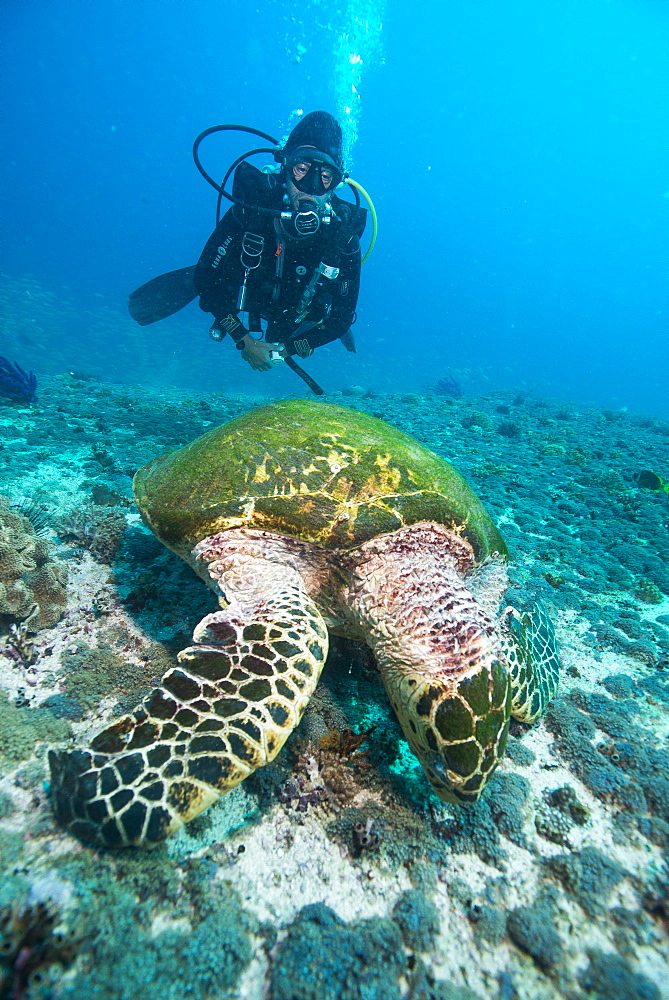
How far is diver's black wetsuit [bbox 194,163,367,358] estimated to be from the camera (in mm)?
7422

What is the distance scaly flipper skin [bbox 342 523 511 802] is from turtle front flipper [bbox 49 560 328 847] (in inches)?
17.9

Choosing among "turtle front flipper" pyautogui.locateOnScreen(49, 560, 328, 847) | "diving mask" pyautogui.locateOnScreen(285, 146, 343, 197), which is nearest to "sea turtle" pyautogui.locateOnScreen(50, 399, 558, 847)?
"turtle front flipper" pyautogui.locateOnScreen(49, 560, 328, 847)

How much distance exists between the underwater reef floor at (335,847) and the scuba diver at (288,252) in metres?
5.42

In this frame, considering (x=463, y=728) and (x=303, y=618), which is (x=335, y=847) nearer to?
(x=463, y=728)

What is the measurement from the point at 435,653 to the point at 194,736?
1303 millimetres

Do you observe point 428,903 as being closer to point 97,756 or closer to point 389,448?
point 97,756

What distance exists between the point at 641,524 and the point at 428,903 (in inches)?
238

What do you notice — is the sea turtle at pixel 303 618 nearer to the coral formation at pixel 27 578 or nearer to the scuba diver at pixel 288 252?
the coral formation at pixel 27 578

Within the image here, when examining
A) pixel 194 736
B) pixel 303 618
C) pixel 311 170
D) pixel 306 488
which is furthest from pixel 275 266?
pixel 194 736

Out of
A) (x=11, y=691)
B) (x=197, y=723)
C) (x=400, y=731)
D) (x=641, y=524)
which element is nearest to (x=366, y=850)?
(x=400, y=731)

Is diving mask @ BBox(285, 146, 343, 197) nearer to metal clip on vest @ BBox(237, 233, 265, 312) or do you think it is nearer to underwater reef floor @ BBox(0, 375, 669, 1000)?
metal clip on vest @ BBox(237, 233, 265, 312)

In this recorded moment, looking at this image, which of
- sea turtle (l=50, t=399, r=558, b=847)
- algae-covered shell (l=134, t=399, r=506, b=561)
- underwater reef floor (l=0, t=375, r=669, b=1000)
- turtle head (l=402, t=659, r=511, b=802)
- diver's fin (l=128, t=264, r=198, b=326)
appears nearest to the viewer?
underwater reef floor (l=0, t=375, r=669, b=1000)

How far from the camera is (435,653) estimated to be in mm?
2352

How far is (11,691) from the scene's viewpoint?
2641 mm
